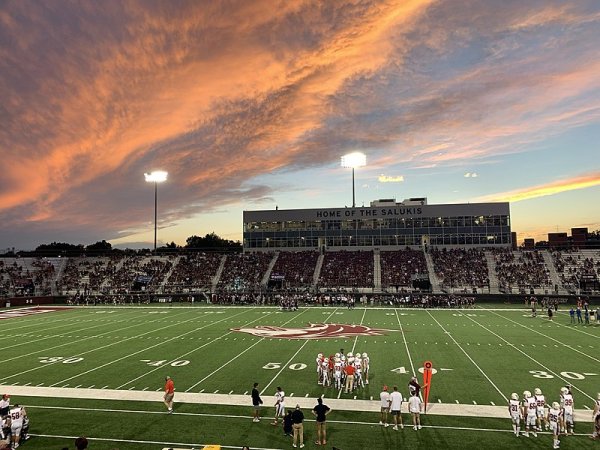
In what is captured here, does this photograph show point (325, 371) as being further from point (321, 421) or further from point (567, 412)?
point (567, 412)

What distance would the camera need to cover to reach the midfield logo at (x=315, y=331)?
26.9m

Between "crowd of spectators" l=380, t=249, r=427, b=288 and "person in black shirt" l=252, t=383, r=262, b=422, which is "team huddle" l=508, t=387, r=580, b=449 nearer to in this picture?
"person in black shirt" l=252, t=383, r=262, b=422

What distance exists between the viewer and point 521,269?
53312 mm

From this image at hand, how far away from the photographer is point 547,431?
12555mm

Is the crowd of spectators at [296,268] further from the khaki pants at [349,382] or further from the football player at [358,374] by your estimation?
the khaki pants at [349,382]

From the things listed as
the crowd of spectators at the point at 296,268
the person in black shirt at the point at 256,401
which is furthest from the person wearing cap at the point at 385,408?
the crowd of spectators at the point at 296,268

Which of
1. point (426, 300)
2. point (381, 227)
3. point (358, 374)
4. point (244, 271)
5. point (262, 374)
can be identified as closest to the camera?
point (358, 374)

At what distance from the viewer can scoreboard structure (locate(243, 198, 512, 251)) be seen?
66312 mm

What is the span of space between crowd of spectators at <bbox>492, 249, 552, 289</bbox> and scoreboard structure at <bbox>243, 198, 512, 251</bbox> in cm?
704

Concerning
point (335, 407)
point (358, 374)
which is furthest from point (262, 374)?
point (335, 407)

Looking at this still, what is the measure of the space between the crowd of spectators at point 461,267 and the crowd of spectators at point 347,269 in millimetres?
9004

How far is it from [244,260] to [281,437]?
2124 inches

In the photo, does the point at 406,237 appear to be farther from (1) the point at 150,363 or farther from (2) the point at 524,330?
(1) the point at 150,363

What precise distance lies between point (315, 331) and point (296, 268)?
32.9m
